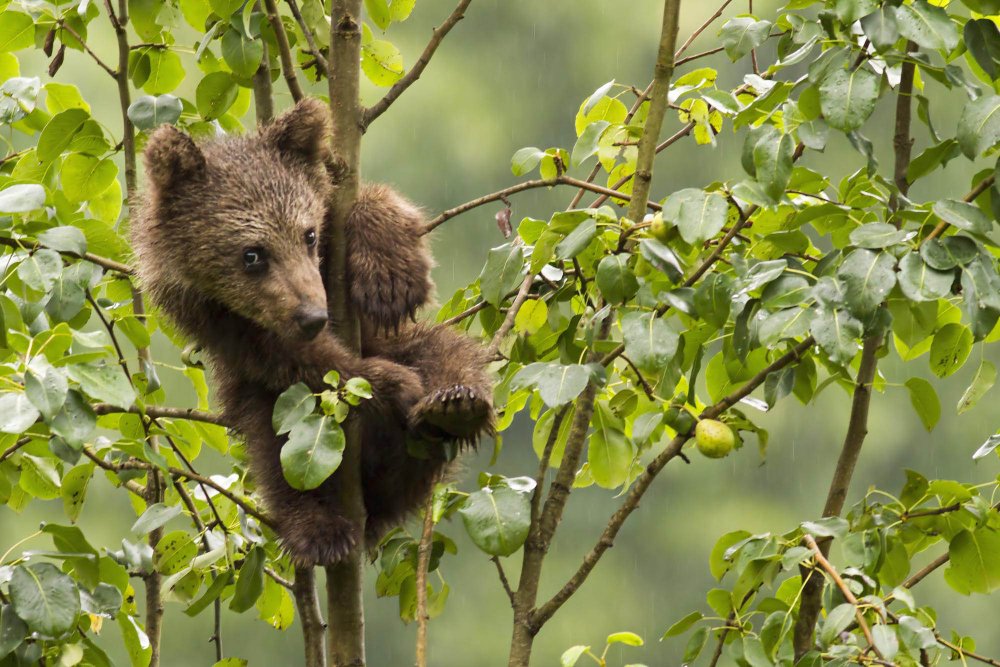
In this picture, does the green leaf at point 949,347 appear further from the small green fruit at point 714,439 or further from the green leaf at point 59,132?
the green leaf at point 59,132

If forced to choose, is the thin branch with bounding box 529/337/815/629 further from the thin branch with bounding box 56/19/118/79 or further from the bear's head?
the thin branch with bounding box 56/19/118/79

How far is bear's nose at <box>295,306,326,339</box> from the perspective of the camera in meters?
2.12

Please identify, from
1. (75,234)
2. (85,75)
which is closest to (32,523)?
(85,75)

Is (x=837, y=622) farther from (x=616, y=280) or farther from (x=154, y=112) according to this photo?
(x=154, y=112)

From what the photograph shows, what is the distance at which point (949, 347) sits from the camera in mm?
1938

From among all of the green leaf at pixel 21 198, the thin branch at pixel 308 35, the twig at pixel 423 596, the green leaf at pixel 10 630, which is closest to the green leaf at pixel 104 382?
the green leaf at pixel 21 198

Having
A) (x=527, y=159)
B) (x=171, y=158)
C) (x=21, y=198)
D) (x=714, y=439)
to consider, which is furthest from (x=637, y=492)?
(x=171, y=158)

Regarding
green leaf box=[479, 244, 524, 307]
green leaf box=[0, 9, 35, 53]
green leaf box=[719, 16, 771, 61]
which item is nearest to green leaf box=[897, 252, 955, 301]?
green leaf box=[719, 16, 771, 61]

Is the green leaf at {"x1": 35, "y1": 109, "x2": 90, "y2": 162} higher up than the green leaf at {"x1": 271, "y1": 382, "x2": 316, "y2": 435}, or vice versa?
the green leaf at {"x1": 35, "y1": 109, "x2": 90, "y2": 162}

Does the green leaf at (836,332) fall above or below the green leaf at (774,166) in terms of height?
below

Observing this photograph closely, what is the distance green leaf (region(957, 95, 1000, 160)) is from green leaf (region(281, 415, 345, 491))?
3.04ft

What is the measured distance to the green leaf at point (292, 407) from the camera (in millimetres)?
1802

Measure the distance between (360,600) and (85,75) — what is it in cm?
719

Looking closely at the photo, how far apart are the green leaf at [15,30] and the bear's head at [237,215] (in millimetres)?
297
